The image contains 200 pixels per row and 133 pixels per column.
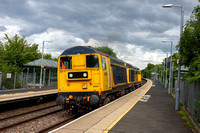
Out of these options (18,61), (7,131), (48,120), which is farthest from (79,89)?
(18,61)

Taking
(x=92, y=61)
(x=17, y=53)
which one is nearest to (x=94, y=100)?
(x=92, y=61)

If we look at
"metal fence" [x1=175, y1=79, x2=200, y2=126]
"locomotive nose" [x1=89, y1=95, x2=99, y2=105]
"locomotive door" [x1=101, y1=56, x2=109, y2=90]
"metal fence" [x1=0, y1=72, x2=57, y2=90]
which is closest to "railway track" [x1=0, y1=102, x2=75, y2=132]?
"locomotive nose" [x1=89, y1=95, x2=99, y2=105]

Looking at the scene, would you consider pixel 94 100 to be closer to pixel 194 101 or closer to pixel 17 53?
pixel 194 101

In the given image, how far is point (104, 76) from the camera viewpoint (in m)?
10.3

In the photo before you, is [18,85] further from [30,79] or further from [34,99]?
[34,99]

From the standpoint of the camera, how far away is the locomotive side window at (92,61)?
33.2 feet

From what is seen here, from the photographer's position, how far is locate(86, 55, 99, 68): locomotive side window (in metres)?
10.1

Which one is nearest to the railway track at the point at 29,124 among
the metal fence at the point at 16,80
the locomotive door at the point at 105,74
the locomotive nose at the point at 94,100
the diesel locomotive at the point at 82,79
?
the diesel locomotive at the point at 82,79

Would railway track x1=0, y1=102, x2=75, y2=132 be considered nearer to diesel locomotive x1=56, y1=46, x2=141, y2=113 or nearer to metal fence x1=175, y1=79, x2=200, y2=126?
diesel locomotive x1=56, y1=46, x2=141, y2=113

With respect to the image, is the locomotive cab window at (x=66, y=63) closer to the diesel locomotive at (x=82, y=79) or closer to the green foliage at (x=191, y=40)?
the diesel locomotive at (x=82, y=79)

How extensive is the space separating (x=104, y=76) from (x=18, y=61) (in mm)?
27725

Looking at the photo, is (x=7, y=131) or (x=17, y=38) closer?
(x=7, y=131)

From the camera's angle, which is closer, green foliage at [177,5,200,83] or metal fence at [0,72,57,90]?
green foliage at [177,5,200,83]

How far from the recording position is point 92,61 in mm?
10211
